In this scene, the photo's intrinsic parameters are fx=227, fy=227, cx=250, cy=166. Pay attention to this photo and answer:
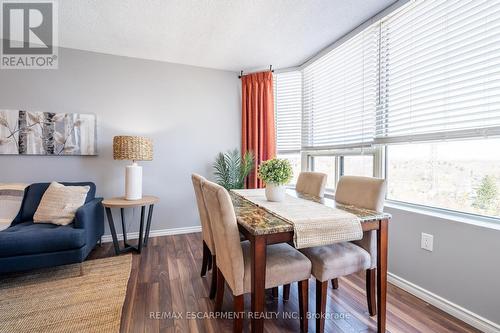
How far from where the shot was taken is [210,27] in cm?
234

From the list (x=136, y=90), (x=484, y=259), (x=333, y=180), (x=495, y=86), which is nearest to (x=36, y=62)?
(x=136, y=90)

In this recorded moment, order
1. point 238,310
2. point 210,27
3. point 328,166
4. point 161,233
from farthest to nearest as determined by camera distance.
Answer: point 161,233, point 328,166, point 210,27, point 238,310

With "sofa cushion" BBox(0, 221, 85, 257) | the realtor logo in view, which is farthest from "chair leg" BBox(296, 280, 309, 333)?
the realtor logo

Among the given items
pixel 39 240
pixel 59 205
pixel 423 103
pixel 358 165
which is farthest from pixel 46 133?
pixel 423 103

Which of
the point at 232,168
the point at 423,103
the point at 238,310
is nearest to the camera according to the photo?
the point at 238,310

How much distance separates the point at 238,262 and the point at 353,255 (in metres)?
0.78

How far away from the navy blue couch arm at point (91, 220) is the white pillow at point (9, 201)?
26.8 inches

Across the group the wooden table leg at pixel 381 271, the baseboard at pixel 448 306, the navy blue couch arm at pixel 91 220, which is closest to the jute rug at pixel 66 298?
the navy blue couch arm at pixel 91 220

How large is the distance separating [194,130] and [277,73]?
5.02ft

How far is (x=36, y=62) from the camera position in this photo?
A: 2703 mm

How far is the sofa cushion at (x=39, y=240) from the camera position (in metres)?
1.83

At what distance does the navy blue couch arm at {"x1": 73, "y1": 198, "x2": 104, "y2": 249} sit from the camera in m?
2.08

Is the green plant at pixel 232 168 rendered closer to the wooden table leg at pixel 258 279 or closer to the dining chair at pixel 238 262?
the dining chair at pixel 238 262

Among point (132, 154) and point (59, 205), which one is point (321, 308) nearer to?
point (132, 154)
